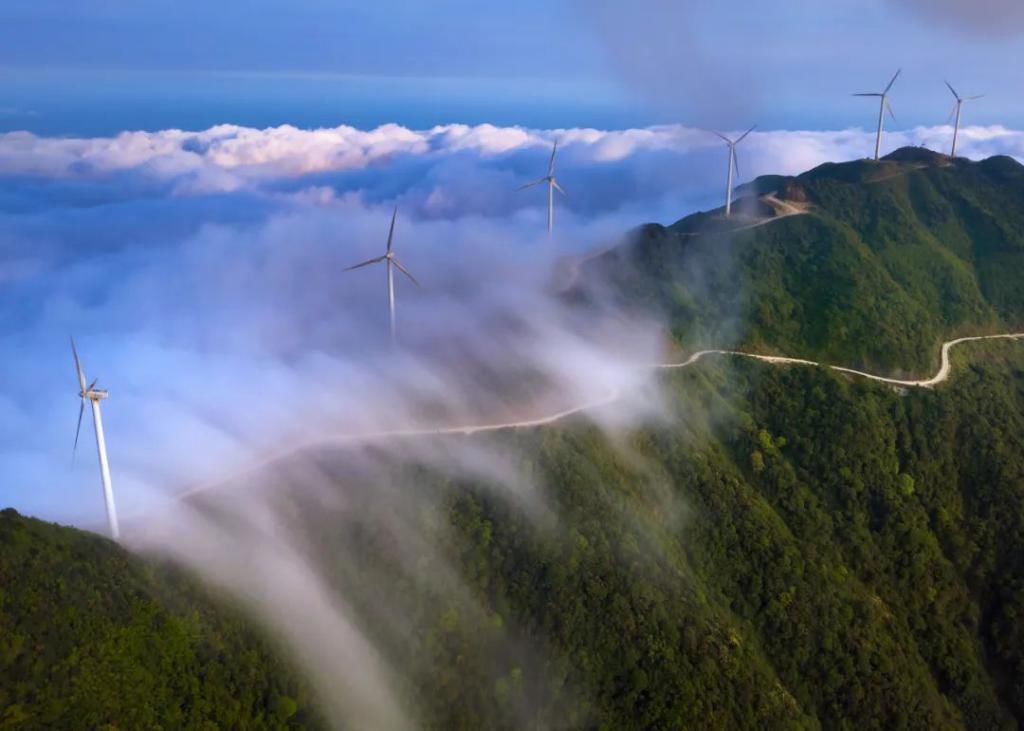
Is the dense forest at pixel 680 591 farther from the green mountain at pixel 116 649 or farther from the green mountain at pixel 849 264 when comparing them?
the green mountain at pixel 849 264

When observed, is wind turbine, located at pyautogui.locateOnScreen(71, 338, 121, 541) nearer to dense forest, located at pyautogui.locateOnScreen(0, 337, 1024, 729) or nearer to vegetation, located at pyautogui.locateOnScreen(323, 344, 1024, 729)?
dense forest, located at pyautogui.locateOnScreen(0, 337, 1024, 729)

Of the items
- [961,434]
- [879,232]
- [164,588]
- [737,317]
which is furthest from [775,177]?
[164,588]

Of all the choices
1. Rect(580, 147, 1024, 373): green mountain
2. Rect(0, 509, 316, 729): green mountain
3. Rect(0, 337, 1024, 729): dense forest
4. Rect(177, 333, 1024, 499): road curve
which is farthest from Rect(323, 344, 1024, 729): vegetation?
Rect(0, 509, 316, 729): green mountain

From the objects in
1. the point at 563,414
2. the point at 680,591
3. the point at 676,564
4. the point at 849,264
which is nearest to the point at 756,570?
the point at 676,564

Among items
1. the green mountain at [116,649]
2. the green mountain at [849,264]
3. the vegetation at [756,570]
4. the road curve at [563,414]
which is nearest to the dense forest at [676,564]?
the green mountain at [116,649]

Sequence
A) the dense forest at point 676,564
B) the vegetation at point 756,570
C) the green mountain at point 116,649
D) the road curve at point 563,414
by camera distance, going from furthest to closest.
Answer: the road curve at point 563,414
the vegetation at point 756,570
the dense forest at point 676,564
the green mountain at point 116,649

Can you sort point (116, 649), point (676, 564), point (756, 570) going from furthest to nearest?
1. point (756, 570)
2. point (676, 564)
3. point (116, 649)

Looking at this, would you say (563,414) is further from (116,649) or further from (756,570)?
(116,649)
